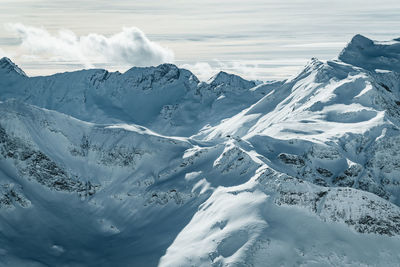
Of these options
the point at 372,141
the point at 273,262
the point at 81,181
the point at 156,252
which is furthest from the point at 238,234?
the point at 372,141

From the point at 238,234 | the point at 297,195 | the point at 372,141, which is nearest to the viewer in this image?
the point at 238,234

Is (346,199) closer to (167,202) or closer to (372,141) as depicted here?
(167,202)

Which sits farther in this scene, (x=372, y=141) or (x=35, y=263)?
(x=372, y=141)

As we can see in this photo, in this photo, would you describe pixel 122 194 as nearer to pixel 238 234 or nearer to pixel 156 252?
pixel 156 252

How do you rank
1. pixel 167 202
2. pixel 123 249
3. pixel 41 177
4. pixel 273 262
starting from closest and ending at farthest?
pixel 273 262 < pixel 123 249 < pixel 167 202 < pixel 41 177

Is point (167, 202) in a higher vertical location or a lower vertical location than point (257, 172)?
lower

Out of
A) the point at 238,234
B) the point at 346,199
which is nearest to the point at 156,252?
the point at 238,234

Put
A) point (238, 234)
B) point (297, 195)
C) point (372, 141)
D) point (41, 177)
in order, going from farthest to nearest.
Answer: point (372, 141)
point (41, 177)
point (297, 195)
point (238, 234)

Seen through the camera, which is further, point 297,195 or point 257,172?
point 257,172

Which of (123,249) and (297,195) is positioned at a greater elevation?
(297,195)
